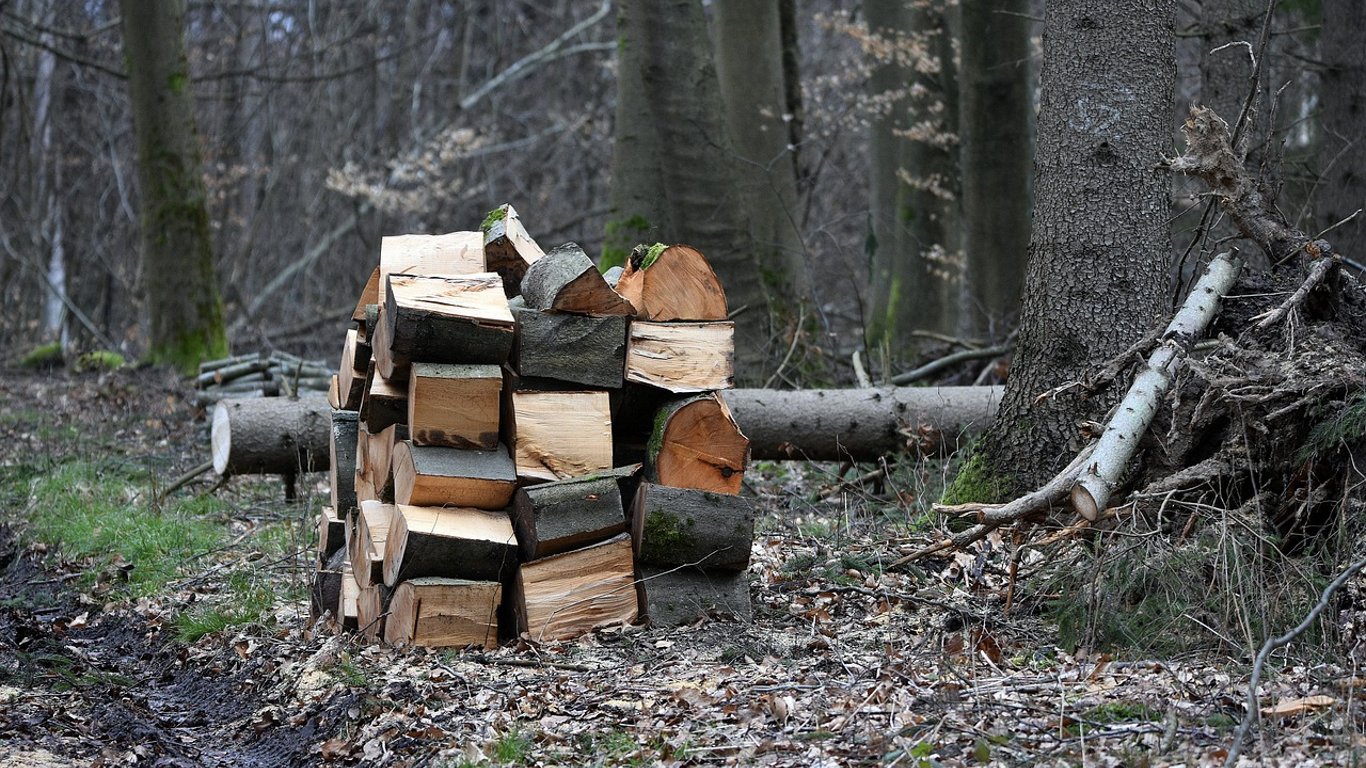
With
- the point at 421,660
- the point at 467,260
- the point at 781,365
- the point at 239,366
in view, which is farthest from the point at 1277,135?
the point at 239,366

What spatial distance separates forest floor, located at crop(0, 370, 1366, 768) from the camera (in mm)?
3451

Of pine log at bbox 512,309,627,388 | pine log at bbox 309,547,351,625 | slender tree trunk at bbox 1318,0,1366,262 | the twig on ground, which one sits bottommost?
pine log at bbox 309,547,351,625

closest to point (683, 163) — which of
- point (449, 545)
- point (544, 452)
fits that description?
point (544, 452)

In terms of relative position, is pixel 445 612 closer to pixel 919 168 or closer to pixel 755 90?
pixel 755 90

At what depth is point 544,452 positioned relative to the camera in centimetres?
484

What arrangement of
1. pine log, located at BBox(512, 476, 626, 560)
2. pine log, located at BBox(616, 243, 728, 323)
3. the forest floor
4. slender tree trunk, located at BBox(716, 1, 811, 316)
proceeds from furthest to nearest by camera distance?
slender tree trunk, located at BBox(716, 1, 811, 316) < pine log, located at BBox(616, 243, 728, 323) < pine log, located at BBox(512, 476, 626, 560) < the forest floor

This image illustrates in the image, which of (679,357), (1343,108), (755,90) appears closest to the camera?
(679,357)

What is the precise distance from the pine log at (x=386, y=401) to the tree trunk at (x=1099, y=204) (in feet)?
9.45

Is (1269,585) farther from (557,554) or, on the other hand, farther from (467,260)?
(467,260)

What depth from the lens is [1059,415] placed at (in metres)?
5.63

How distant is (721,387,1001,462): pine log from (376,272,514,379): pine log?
3062mm

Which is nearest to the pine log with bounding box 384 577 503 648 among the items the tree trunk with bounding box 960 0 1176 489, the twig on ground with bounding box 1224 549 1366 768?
the tree trunk with bounding box 960 0 1176 489

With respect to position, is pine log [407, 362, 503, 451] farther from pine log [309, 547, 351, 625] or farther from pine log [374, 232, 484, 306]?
pine log [309, 547, 351, 625]

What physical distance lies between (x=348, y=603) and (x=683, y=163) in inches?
227
